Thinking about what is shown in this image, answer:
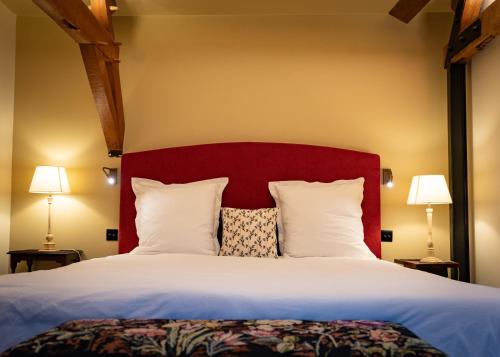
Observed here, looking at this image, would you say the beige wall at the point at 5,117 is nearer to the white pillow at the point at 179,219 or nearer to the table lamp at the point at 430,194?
the white pillow at the point at 179,219

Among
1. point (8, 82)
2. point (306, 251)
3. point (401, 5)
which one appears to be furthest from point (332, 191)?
point (8, 82)

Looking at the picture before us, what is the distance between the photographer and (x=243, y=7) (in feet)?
13.0

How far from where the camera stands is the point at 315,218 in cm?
337

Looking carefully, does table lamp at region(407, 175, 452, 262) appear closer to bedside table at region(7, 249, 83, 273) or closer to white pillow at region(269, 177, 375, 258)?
white pillow at region(269, 177, 375, 258)

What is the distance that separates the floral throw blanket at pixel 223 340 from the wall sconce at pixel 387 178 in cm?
249

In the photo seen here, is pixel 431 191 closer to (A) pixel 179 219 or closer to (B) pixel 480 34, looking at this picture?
(B) pixel 480 34

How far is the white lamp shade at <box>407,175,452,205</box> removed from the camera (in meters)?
3.55

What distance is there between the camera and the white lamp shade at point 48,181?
3.72 m

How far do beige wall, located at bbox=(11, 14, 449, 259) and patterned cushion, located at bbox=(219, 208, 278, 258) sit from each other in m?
0.86

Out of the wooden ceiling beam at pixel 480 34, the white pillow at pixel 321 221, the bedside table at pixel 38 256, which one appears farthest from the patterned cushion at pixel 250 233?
the wooden ceiling beam at pixel 480 34

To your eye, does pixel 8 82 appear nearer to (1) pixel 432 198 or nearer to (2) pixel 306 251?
(2) pixel 306 251

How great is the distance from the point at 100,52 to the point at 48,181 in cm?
108

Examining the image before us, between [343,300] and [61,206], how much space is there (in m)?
2.97

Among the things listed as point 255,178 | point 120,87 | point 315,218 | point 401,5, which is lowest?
point 315,218
